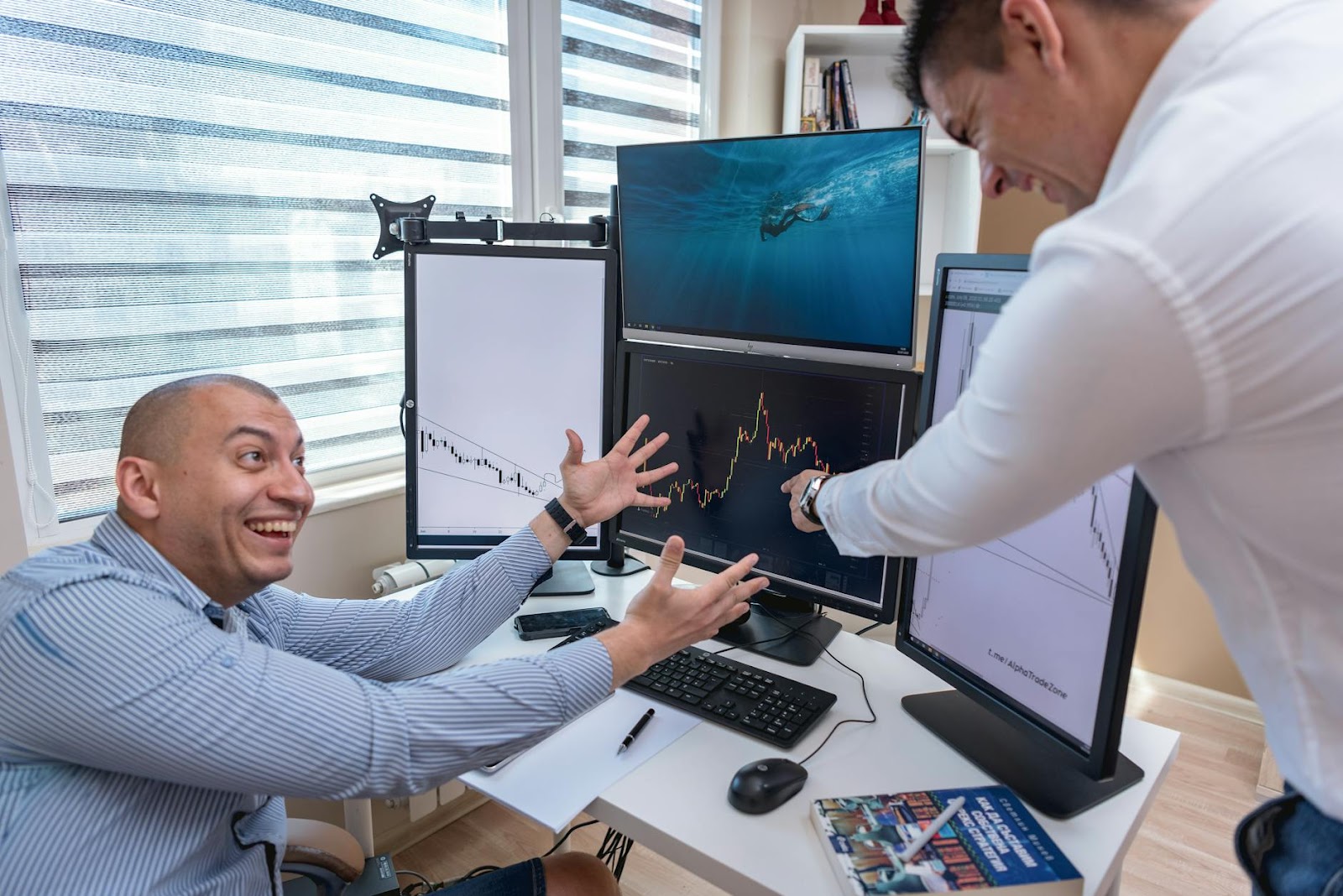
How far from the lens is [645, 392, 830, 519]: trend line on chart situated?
136cm

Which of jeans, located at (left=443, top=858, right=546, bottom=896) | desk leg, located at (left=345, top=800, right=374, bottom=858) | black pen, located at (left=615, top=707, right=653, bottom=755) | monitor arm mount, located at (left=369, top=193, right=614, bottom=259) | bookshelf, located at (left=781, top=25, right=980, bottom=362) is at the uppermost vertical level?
bookshelf, located at (left=781, top=25, right=980, bottom=362)

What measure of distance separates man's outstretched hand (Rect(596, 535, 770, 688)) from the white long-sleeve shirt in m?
0.44

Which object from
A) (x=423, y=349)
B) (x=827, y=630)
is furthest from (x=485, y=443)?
(x=827, y=630)

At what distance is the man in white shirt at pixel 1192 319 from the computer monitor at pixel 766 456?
1.71ft

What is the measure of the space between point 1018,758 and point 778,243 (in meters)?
0.84

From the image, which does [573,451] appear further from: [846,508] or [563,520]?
[846,508]

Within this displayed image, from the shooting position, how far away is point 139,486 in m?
0.99

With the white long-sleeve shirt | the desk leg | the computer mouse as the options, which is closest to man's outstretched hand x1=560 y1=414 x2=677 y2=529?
the computer mouse

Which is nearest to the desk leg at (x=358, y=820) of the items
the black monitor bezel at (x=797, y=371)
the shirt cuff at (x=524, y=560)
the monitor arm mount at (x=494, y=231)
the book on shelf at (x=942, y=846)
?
the shirt cuff at (x=524, y=560)

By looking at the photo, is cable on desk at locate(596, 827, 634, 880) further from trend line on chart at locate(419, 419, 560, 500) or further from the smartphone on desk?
trend line on chart at locate(419, 419, 560, 500)

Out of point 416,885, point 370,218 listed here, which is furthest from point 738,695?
point 370,218

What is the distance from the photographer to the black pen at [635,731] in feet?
3.76

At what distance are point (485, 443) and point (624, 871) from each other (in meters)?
1.09

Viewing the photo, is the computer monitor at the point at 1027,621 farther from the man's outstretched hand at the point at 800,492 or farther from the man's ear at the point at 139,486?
the man's ear at the point at 139,486
